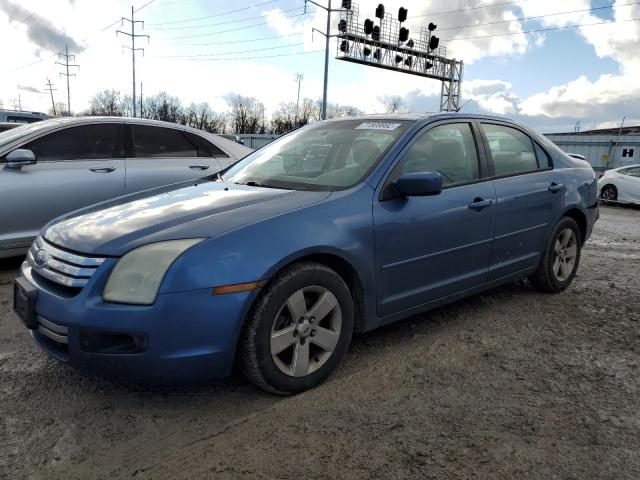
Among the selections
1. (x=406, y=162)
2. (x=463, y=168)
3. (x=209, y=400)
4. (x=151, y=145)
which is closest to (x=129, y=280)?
(x=209, y=400)

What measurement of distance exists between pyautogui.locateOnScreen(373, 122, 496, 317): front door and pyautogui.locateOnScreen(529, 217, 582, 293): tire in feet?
3.21

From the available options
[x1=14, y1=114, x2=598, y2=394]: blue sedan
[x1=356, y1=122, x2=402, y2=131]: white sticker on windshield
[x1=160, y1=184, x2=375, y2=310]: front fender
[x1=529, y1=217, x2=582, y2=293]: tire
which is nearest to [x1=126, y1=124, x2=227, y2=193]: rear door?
[x1=14, y1=114, x2=598, y2=394]: blue sedan

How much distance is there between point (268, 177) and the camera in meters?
3.51

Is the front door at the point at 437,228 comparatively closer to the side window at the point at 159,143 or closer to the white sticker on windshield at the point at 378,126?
the white sticker on windshield at the point at 378,126

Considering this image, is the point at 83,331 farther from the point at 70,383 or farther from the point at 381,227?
the point at 381,227

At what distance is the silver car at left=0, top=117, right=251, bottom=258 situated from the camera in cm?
491

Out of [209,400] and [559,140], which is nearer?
[209,400]

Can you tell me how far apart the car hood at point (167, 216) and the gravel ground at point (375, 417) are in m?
0.83

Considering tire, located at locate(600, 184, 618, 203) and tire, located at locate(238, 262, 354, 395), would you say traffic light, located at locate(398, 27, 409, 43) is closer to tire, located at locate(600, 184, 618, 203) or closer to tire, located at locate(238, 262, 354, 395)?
tire, located at locate(600, 184, 618, 203)

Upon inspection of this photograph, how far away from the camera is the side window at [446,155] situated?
11.1 feet

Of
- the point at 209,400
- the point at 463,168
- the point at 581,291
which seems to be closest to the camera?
the point at 209,400

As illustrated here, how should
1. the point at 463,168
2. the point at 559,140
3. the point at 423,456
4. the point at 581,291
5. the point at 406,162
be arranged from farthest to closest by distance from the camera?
1. the point at 559,140
2. the point at 581,291
3. the point at 463,168
4. the point at 406,162
5. the point at 423,456

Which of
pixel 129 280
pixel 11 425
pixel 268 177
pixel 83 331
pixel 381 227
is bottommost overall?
pixel 11 425

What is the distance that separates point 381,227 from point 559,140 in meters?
30.6
